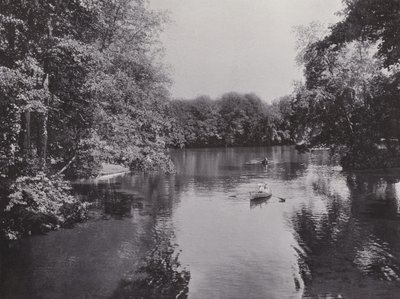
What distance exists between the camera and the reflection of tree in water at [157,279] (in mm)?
19078

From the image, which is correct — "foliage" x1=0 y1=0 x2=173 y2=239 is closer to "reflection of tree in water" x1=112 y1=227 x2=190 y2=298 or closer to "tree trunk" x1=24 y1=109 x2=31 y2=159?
"tree trunk" x1=24 y1=109 x2=31 y2=159

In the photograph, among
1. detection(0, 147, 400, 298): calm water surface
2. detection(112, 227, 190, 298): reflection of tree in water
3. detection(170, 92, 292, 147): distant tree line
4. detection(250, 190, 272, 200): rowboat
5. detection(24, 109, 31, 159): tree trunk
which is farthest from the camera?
detection(170, 92, 292, 147): distant tree line

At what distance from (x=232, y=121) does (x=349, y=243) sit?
430 feet

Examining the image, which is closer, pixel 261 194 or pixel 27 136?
pixel 27 136

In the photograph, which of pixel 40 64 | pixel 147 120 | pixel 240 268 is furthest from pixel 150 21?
pixel 240 268

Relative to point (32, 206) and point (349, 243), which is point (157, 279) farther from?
point (349, 243)

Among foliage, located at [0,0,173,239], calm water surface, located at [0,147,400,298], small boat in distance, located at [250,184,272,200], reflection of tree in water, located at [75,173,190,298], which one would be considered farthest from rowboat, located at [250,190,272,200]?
foliage, located at [0,0,173,239]

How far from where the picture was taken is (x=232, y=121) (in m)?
157

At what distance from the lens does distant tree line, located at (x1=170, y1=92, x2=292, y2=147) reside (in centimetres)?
15038

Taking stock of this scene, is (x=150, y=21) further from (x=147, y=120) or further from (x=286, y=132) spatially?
(x=286, y=132)

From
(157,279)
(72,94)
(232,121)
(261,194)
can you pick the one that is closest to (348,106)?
(261,194)

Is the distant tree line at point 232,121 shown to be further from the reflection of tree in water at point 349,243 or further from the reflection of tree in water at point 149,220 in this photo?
the reflection of tree in water at point 349,243

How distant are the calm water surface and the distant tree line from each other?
10485 cm

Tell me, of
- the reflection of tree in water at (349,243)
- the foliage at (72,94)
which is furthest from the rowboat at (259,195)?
the foliage at (72,94)
